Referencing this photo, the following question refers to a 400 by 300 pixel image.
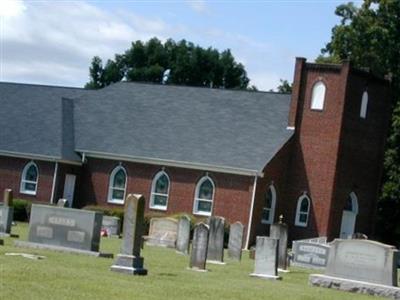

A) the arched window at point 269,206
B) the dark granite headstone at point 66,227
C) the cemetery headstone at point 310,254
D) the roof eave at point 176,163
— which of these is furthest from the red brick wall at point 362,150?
the dark granite headstone at point 66,227

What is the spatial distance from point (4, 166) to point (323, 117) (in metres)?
16.5

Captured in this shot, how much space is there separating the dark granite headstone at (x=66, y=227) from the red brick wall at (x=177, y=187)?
63.1 feet

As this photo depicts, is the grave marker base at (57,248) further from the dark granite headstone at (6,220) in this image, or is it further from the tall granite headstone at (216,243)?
the dark granite headstone at (6,220)

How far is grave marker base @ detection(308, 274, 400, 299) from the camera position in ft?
74.7

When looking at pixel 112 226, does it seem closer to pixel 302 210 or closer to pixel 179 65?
pixel 302 210

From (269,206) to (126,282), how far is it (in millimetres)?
28347

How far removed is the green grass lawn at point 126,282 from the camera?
16.9 meters

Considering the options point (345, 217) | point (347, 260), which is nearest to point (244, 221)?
point (345, 217)

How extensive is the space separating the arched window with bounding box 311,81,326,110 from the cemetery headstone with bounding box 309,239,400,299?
2327 cm

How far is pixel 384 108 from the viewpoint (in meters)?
50.4

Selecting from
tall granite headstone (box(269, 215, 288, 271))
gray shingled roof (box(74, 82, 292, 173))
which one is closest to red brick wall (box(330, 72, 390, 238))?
gray shingled roof (box(74, 82, 292, 173))

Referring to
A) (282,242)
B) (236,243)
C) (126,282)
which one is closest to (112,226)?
(236,243)

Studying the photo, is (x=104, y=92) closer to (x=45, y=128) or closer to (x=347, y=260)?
(x=45, y=128)

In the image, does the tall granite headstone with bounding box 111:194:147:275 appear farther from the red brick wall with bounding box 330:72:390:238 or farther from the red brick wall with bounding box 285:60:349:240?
the red brick wall with bounding box 330:72:390:238
